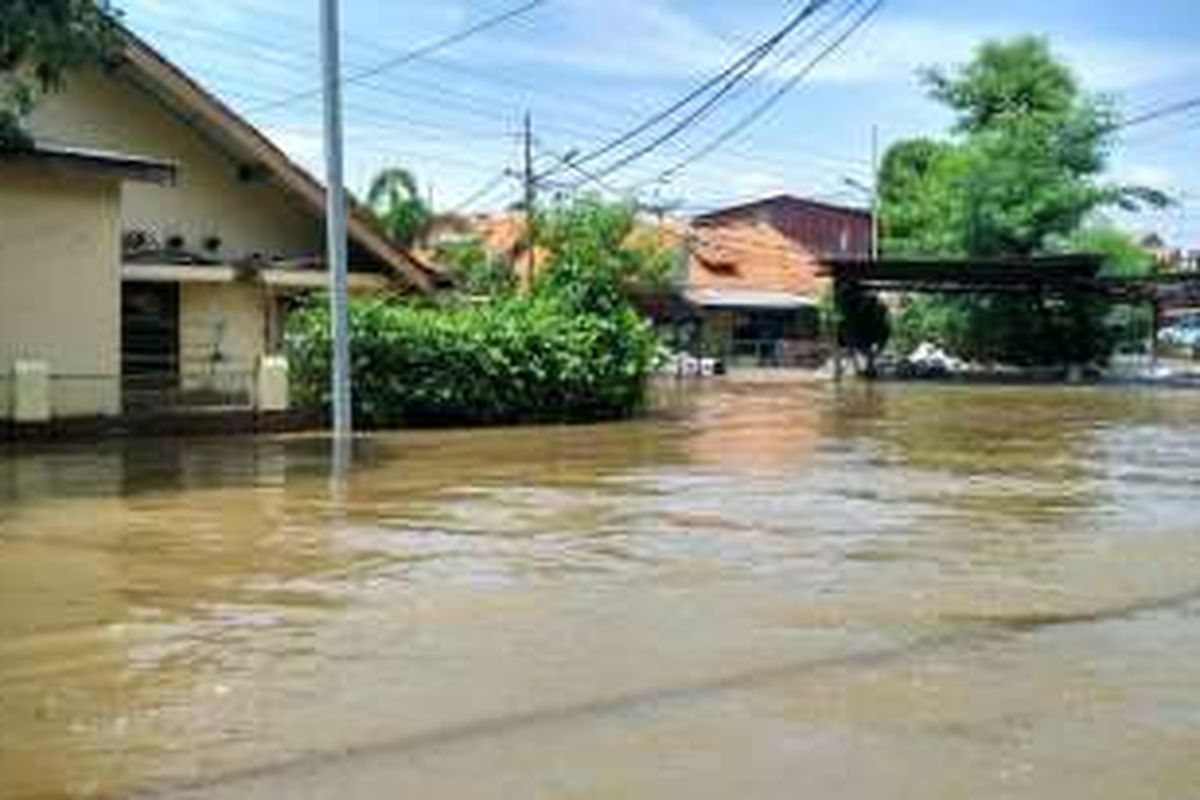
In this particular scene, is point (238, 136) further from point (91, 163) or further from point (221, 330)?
point (91, 163)

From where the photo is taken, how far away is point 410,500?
64.7 feet

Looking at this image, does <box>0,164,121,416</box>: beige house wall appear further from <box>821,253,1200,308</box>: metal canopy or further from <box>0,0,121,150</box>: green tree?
<box>821,253,1200,308</box>: metal canopy

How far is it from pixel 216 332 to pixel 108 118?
3682 mm

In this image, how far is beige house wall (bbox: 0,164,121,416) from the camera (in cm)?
2822

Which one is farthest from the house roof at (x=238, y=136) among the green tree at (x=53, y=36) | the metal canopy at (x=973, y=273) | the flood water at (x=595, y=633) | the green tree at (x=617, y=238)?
the metal canopy at (x=973, y=273)

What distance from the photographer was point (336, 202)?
27828mm

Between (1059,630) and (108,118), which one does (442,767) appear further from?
(108,118)

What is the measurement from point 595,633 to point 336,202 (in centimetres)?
1661

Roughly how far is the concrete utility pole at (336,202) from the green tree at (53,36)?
12.2ft

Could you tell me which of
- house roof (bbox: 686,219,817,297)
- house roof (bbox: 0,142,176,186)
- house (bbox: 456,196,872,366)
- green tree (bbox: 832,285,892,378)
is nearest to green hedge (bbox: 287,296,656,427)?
house roof (bbox: 0,142,176,186)

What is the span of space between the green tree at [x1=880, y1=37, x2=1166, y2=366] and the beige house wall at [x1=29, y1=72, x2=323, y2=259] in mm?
30419

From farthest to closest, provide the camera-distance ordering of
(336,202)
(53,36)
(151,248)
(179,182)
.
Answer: (179,182) < (151,248) < (336,202) < (53,36)

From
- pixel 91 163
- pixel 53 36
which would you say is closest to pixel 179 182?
pixel 91 163

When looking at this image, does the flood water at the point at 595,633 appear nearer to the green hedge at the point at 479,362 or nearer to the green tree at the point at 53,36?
the green tree at the point at 53,36
